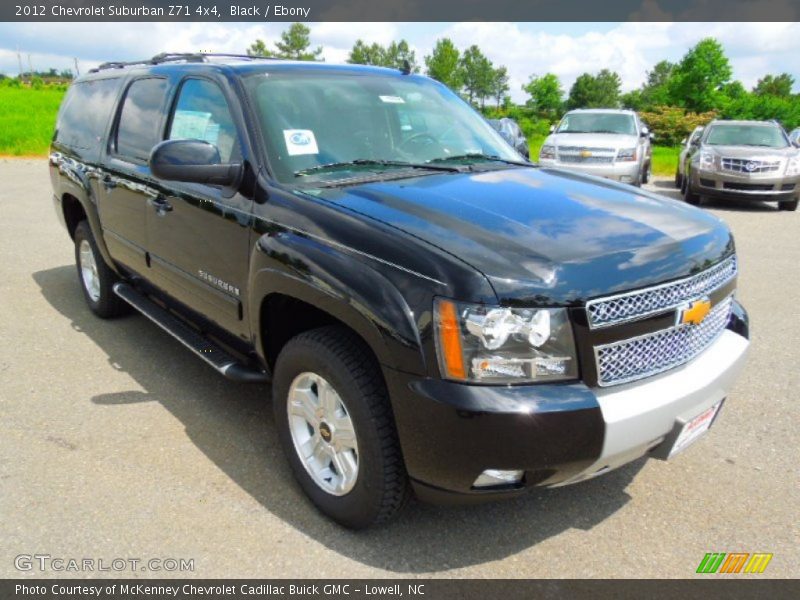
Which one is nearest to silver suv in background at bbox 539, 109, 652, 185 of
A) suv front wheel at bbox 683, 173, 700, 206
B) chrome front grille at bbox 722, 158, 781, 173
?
suv front wheel at bbox 683, 173, 700, 206

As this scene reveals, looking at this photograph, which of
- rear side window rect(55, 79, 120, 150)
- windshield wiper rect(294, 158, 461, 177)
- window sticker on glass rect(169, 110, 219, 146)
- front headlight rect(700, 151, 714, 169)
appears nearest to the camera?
windshield wiper rect(294, 158, 461, 177)

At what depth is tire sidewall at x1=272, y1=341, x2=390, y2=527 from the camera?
2.48 m

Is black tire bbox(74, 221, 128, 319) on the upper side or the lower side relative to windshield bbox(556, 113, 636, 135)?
lower

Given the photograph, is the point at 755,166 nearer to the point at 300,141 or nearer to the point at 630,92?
the point at 300,141

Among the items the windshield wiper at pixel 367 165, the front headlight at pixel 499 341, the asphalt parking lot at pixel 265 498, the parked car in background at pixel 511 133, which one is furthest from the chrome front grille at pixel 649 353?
the parked car in background at pixel 511 133

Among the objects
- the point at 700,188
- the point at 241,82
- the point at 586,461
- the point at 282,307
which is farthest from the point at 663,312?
the point at 700,188

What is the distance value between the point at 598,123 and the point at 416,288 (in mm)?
12932

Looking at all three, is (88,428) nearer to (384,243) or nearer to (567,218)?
(384,243)

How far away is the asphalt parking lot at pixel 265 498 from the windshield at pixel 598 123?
10136 mm

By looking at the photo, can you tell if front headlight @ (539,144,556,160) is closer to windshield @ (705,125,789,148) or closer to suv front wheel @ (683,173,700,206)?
Result: suv front wheel @ (683,173,700,206)

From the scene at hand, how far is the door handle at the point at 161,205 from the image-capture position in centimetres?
378

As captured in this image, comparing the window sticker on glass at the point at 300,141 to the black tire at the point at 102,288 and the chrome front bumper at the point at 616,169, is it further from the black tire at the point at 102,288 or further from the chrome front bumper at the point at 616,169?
the chrome front bumper at the point at 616,169

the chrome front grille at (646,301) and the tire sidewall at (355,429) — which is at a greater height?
the chrome front grille at (646,301)

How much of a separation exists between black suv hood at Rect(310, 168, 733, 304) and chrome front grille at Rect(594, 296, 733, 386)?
0.20 metres
